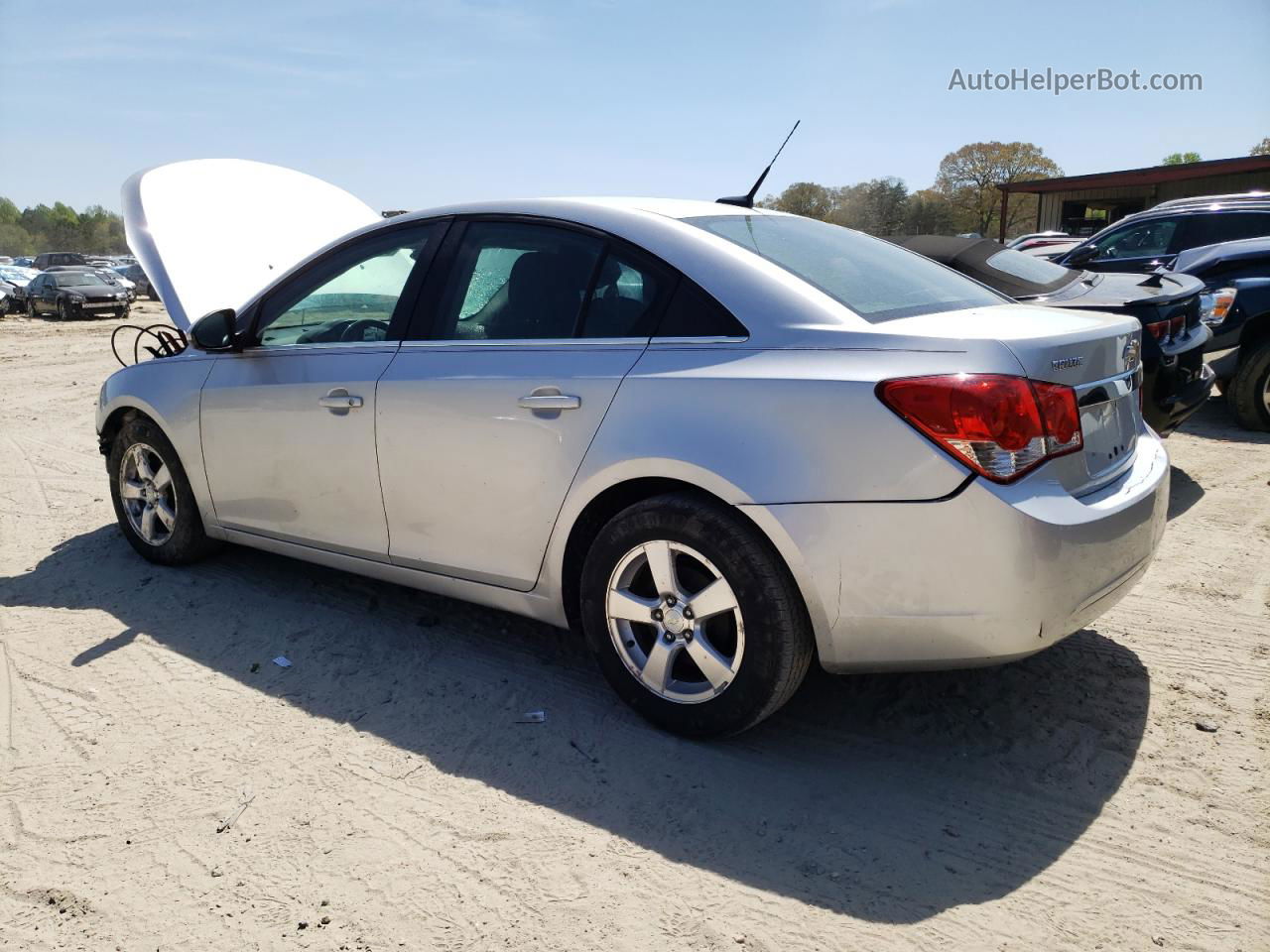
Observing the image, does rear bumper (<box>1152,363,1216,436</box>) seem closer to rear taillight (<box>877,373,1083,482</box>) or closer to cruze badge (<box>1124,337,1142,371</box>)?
cruze badge (<box>1124,337,1142,371</box>)

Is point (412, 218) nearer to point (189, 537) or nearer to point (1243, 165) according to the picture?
point (189, 537)

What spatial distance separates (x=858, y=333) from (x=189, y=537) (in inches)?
136

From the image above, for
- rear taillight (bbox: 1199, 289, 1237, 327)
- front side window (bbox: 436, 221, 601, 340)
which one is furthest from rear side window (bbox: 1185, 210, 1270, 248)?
front side window (bbox: 436, 221, 601, 340)

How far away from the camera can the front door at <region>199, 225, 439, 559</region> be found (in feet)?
12.4

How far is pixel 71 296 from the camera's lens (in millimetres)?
Answer: 27875

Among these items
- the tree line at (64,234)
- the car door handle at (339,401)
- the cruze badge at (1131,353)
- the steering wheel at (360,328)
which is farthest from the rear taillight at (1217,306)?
the tree line at (64,234)

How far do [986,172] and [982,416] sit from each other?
3046 inches

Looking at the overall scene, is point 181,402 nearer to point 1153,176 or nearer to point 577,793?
point 577,793

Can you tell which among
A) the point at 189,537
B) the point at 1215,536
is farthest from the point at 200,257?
the point at 1215,536

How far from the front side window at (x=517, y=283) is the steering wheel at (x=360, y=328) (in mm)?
324

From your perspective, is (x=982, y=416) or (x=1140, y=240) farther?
(x=1140, y=240)

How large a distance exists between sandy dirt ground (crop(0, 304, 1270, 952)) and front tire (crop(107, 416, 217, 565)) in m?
0.44

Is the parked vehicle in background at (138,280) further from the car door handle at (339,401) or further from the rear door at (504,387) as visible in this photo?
the rear door at (504,387)

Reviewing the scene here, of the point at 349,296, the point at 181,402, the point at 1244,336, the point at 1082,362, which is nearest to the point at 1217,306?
the point at 1244,336
